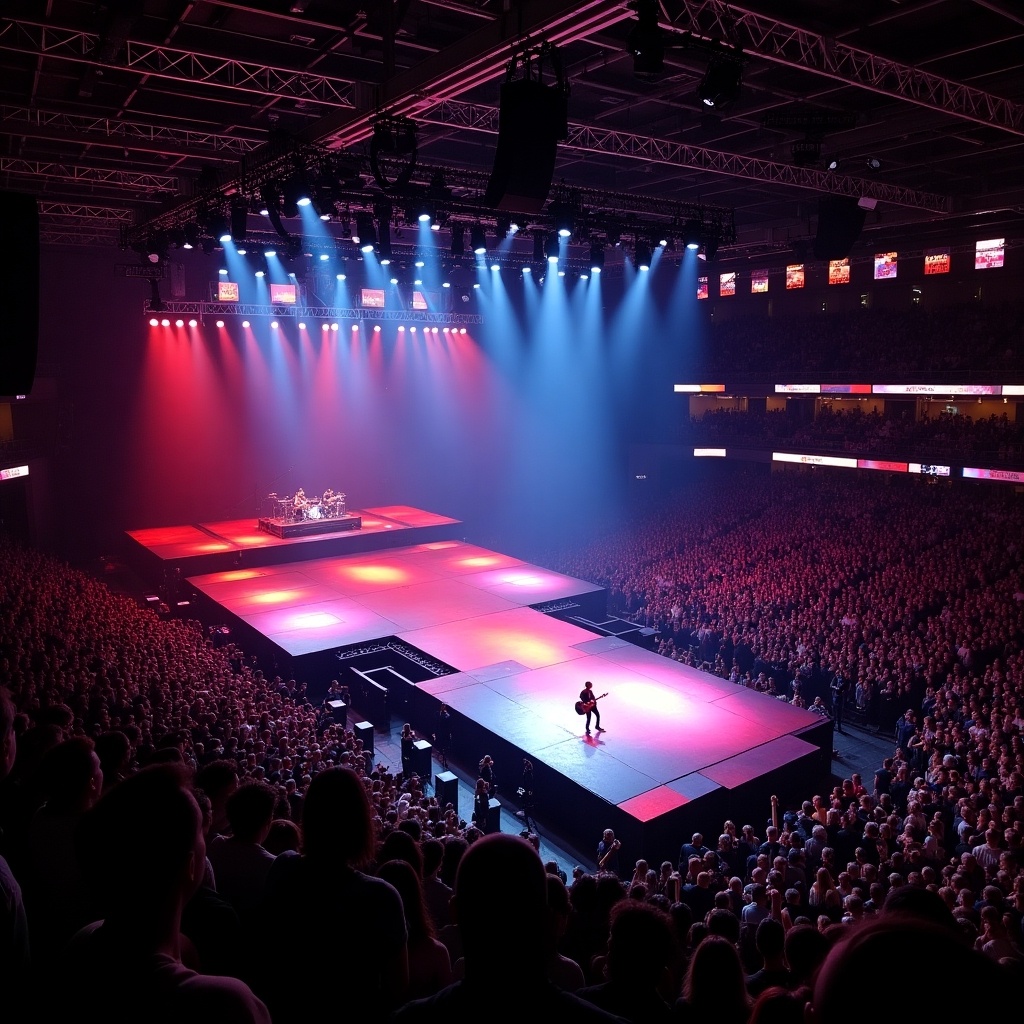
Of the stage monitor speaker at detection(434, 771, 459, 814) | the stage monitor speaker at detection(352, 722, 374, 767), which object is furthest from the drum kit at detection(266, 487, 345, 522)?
the stage monitor speaker at detection(434, 771, 459, 814)

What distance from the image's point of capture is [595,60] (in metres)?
12.9

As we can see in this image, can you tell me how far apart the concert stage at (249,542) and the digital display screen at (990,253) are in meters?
19.5

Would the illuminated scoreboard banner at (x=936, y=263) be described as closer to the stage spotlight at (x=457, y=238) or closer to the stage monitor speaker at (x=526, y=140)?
the stage spotlight at (x=457, y=238)

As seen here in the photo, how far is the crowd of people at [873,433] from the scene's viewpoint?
24141 mm

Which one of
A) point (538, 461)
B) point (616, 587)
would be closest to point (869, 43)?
point (616, 587)

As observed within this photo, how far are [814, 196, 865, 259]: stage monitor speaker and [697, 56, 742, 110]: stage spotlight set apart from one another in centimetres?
1032

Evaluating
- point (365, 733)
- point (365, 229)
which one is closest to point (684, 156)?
point (365, 229)

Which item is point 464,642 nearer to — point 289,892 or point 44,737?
point 44,737

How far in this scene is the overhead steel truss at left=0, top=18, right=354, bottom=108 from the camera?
439 inches

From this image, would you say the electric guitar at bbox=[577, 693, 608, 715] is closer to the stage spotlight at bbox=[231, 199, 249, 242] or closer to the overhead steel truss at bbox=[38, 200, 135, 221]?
the stage spotlight at bbox=[231, 199, 249, 242]

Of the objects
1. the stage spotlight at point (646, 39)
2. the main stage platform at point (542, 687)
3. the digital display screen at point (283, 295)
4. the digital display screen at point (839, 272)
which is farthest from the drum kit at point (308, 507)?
the stage spotlight at point (646, 39)

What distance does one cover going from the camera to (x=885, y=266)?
28.0 meters

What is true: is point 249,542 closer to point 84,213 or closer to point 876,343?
point 84,213

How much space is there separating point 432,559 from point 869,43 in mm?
19296
